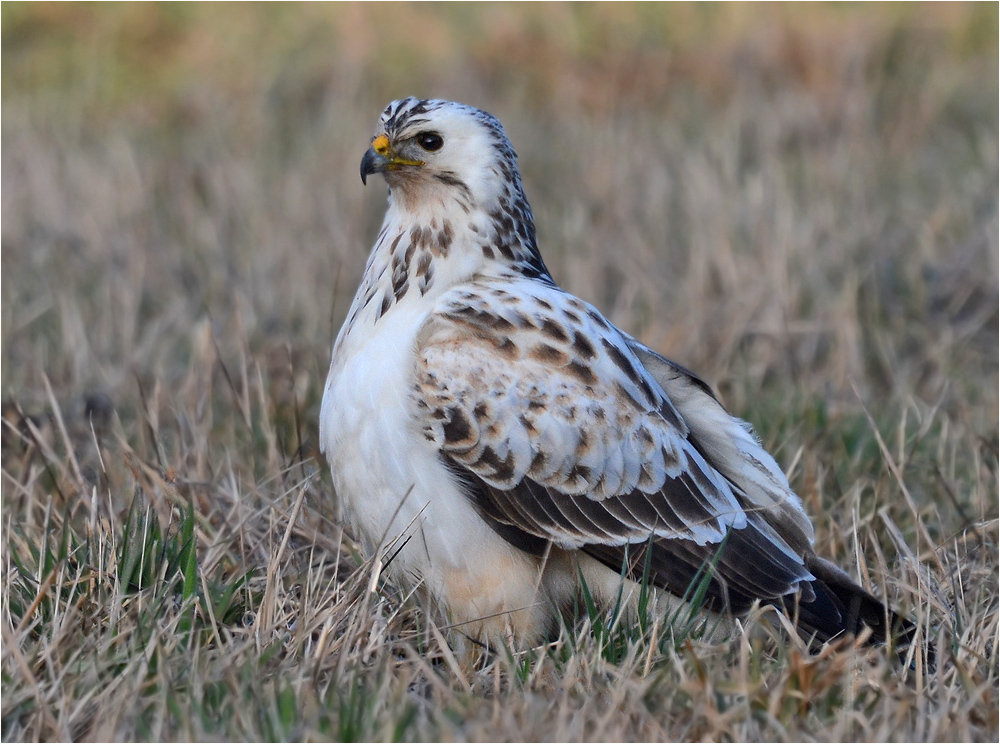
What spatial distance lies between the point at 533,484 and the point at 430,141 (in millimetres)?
1090

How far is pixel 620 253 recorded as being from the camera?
681cm

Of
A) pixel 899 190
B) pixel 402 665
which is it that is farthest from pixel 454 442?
pixel 899 190

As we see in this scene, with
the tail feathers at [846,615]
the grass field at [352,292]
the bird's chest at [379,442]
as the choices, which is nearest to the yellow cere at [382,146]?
the bird's chest at [379,442]

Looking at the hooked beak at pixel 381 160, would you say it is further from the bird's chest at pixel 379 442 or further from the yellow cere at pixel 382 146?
the bird's chest at pixel 379 442

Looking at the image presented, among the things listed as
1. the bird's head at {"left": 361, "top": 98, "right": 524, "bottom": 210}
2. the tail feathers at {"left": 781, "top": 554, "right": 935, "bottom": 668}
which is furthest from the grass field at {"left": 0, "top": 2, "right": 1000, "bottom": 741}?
the bird's head at {"left": 361, "top": 98, "right": 524, "bottom": 210}

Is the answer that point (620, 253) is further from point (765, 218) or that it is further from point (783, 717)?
point (783, 717)

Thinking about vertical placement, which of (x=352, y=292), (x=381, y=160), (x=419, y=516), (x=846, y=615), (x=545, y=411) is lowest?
(x=352, y=292)

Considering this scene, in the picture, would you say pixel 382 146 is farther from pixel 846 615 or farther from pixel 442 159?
pixel 846 615

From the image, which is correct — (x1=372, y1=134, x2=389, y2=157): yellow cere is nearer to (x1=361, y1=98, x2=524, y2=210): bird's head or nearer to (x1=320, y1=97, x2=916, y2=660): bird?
(x1=361, y1=98, x2=524, y2=210): bird's head

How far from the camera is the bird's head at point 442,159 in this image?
3828mm

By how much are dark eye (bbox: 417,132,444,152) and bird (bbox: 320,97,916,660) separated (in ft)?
1.62

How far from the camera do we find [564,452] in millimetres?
3463

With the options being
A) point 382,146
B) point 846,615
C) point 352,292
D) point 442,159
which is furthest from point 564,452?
point 352,292

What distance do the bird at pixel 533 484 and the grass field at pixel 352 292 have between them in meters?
0.14
